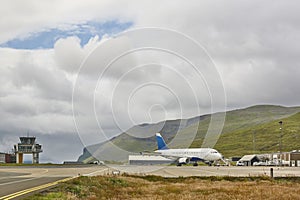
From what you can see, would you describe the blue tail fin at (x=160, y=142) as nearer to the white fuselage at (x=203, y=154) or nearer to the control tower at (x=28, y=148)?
the white fuselage at (x=203, y=154)

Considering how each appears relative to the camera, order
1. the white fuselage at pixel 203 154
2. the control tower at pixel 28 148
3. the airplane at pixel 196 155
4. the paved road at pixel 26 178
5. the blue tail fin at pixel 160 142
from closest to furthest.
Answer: the paved road at pixel 26 178 → the white fuselage at pixel 203 154 → the airplane at pixel 196 155 → the blue tail fin at pixel 160 142 → the control tower at pixel 28 148

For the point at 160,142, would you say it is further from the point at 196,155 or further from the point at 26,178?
the point at 26,178

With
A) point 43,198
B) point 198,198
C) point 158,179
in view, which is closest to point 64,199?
point 43,198

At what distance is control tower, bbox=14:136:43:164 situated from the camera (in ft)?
627

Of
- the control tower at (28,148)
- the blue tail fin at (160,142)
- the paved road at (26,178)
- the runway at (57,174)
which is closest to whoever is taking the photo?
the paved road at (26,178)

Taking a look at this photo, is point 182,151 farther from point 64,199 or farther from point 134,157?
point 64,199

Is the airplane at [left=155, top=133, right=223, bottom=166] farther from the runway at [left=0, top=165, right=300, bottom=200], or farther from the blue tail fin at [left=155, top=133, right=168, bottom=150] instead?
the runway at [left=0, top=165, right=300, bottom=200]

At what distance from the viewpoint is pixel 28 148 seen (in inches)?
7628

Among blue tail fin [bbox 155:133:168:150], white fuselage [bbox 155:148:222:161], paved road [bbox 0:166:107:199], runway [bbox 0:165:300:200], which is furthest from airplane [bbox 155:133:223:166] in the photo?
paved road [bbox 0:166:107:199]

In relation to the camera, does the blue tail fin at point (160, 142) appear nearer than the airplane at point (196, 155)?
No

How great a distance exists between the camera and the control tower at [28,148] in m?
191

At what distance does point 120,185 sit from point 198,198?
14059 mm

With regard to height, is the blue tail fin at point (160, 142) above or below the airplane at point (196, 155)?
above

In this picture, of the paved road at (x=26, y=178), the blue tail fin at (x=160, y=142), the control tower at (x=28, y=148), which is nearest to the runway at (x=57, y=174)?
the paved road at (x=26, y=178)
